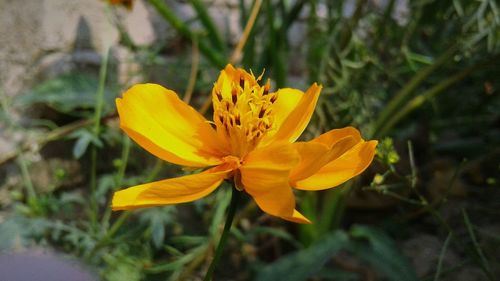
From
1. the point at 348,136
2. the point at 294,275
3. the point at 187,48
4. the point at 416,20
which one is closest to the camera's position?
the point at 348,136

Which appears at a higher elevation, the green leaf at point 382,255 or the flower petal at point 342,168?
the flower petal at point 342,168

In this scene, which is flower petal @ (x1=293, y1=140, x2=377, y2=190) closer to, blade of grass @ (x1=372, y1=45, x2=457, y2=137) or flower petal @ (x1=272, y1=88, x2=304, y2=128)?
flower petal @ (x1=272, y1=88, x2=304, y2=128)

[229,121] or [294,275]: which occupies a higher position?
[229,121]

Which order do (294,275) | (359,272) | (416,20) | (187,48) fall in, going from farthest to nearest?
1. (187,48)
2. (416,20)
3. (359,272)
4. (294,275)

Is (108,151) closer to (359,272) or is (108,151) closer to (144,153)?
(144,153)

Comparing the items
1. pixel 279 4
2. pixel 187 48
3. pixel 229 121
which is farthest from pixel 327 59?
pixel 229 121

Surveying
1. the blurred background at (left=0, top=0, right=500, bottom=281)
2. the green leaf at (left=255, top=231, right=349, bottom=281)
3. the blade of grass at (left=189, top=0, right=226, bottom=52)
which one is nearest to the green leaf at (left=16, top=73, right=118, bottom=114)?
the blurred background at (left=0, top=0, right=500, bottom=281)

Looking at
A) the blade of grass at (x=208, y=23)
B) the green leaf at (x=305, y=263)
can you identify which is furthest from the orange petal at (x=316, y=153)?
the blade of grass at (x=208, y=23)

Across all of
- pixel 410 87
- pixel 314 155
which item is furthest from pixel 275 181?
pixel 410 87

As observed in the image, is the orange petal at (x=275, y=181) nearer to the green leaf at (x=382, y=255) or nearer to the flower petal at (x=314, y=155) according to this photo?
the flower petal at (x=314, y=155)
